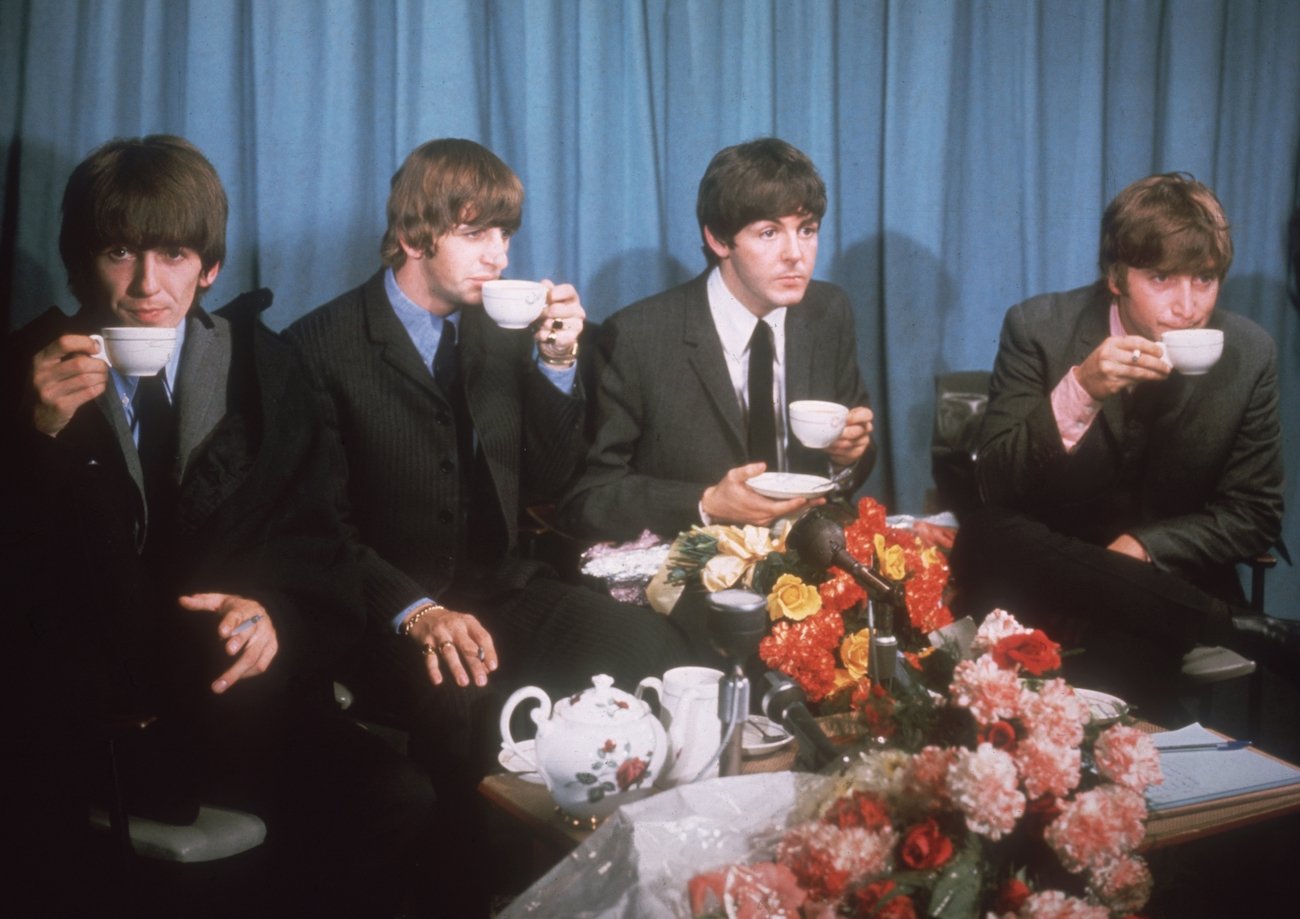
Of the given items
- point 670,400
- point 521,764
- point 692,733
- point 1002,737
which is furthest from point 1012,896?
point 670,400

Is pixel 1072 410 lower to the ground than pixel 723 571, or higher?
higher

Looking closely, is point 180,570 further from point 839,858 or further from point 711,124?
point 711,124

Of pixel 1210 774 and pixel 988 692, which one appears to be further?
pixel 1210 774

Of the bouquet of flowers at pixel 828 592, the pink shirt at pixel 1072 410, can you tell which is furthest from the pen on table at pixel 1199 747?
the pink shirt at pixel 1072 410

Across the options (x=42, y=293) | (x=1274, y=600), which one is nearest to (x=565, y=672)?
(x=42, y=293)

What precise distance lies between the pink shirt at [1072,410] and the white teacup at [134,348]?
1.65m

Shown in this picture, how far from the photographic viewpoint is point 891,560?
5.38ft

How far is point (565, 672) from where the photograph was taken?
198 cm

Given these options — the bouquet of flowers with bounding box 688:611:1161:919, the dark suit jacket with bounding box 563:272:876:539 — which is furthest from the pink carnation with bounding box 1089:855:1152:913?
the dark suit jacket with bounding box 563:272:876:539

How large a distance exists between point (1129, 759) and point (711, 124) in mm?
1941

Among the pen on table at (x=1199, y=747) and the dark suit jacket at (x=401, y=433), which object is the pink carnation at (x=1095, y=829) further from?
the dark suit jacket at (x=401, y=433)

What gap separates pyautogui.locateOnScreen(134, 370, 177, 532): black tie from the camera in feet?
5.31

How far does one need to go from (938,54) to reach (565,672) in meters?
1.91

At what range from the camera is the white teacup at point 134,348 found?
1.37 metres
